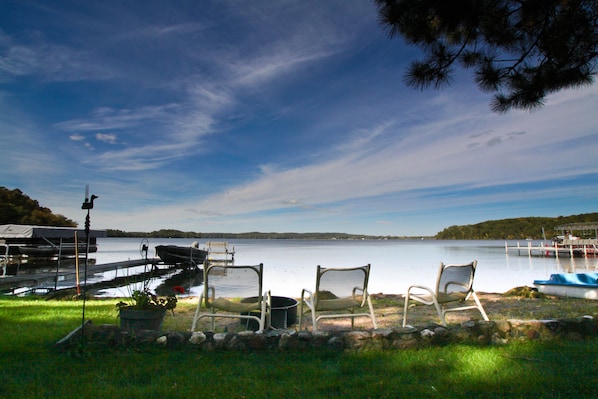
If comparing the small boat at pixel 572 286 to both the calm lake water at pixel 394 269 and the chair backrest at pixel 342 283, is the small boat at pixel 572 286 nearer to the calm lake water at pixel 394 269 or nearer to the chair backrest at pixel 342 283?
the calm lake water at pixel 394 269

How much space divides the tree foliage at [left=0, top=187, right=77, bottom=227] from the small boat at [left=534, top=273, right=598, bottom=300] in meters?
43.2

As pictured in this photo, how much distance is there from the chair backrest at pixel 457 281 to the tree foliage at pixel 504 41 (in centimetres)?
269

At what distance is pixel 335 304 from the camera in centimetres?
360

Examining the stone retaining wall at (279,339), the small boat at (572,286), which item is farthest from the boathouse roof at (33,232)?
the small boat at (572,286)

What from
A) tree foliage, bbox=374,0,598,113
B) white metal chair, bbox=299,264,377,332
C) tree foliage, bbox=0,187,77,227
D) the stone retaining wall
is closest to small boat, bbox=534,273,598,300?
tree foliage, bbox=374,0,598,113

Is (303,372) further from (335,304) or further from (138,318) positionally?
(138,318)

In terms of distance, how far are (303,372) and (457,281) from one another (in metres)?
2.35

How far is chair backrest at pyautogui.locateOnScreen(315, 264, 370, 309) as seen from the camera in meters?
3.61

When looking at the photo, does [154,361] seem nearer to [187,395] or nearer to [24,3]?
[187,395]

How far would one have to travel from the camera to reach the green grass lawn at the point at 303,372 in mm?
2088

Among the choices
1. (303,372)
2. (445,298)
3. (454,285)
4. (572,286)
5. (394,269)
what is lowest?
(394,269)

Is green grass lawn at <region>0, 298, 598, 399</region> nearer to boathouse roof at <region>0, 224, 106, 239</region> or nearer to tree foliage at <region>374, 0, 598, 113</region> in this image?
tree foliage at <region>374, 0, 598, 113</region>

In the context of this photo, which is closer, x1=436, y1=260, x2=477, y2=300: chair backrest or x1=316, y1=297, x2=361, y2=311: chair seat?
x1=316, y1=297, x2=361, y2=311: chair seat

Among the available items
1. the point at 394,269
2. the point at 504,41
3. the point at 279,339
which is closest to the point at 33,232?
the point at 279,339
